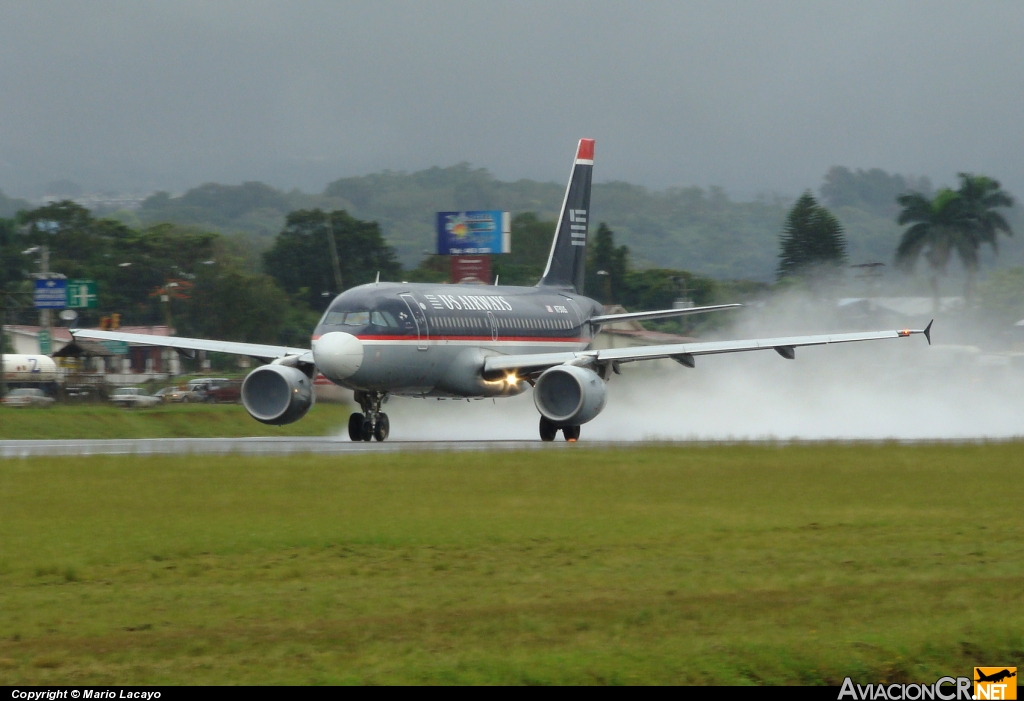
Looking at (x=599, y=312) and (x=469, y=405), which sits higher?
(x=599, y=312)

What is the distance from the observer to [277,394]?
3644 cm

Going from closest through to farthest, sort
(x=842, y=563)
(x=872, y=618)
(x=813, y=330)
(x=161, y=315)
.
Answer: (x=872, y=618)
(x=842, y=563)
(x=813, y=330)
(x=161, y=315)

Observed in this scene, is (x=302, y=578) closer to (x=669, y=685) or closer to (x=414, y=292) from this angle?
(x=669, y=685)

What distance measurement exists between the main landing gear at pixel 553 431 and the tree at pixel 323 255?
6386 centimetres

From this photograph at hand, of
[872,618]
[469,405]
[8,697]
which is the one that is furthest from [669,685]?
[469,405]

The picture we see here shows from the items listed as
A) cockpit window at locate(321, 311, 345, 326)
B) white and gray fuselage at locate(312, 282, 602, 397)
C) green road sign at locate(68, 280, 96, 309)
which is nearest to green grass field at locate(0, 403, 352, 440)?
white and gray fuselage at locate(312, 282, 602, 397)

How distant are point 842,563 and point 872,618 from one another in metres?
2.96

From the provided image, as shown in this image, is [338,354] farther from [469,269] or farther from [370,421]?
[469,269]

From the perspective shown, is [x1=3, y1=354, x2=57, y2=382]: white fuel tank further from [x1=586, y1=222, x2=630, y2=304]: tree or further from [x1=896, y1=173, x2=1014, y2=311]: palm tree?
[x1=896, y1=173, x2=1014, y2=311]: palm tree

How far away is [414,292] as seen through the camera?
37250 millimetres

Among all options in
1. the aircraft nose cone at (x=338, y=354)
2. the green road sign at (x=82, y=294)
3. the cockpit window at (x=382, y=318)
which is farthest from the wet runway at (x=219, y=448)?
the green road sign at (x=82, y=294)

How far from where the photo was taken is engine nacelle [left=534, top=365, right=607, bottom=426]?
3559cm

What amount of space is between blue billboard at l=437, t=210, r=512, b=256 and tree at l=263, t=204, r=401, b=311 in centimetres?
1888

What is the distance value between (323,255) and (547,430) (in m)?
68.5
